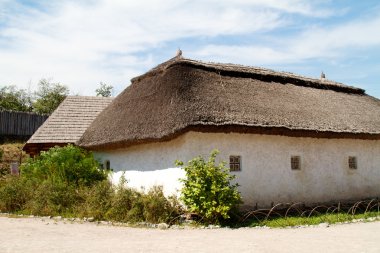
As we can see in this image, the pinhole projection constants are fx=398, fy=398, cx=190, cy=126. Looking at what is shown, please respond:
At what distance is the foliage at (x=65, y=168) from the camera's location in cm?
1396

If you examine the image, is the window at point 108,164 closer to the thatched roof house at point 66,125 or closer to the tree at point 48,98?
the thatched roof house at point 66,125

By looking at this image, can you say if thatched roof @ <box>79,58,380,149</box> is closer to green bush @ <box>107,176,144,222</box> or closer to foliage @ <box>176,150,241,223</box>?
foliage @ <box>176,150,241,223</box>

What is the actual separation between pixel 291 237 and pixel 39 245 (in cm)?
518

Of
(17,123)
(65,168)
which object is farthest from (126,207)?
(17,123)

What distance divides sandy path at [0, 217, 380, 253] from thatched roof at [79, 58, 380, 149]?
3.39 metres

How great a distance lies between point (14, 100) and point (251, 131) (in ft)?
119

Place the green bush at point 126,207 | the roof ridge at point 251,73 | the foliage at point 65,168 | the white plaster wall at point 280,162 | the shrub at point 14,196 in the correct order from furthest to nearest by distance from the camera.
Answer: the roof ridge at point 251,73 → the foliage at point 65,168 → the shrub at point 14,196 → the white plaster wall at point 280,162 → the green bush at point 126,207

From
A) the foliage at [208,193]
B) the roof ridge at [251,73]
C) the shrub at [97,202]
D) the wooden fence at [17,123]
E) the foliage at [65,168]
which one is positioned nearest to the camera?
the foliage at [208,193]

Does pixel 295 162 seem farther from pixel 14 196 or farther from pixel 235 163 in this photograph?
pixel 14 196

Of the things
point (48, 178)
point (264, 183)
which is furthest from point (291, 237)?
point (48, 178)

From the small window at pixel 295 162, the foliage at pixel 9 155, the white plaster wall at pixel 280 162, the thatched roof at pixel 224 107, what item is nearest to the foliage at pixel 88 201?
the white plaster wall at pixel 280 162

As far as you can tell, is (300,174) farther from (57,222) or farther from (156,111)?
(57,222)

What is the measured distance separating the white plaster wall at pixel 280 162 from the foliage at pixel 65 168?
1006 mm

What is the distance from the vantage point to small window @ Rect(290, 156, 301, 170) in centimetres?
1374
